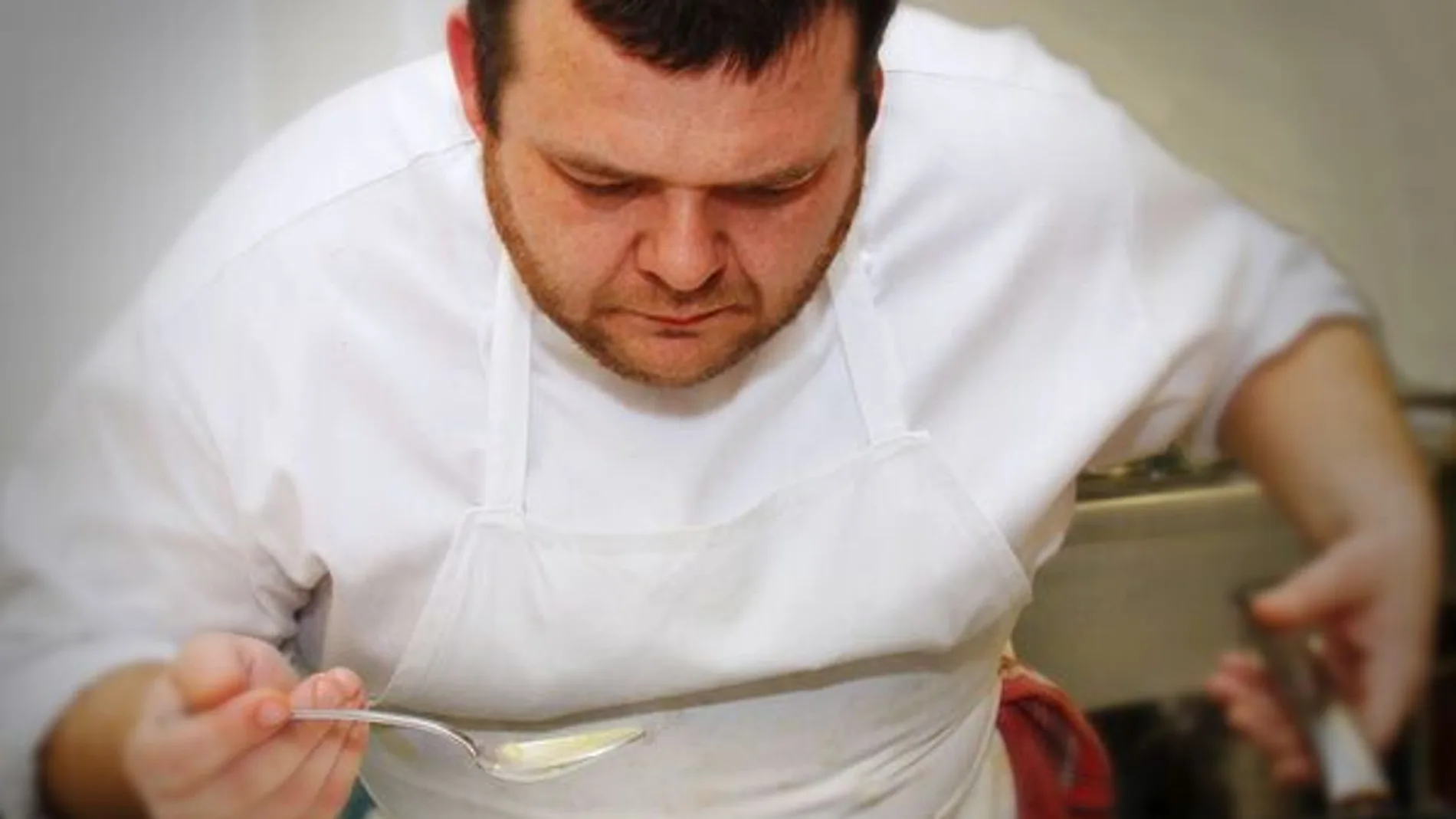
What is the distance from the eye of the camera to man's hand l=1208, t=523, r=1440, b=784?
674 millimetres

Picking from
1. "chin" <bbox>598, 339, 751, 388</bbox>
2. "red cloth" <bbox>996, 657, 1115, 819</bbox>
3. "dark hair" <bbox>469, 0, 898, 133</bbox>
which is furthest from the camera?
"red cloth" <bbox>996, 657, 1115, 819</bbox>

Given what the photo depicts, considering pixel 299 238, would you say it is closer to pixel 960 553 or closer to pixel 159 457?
pixel 159 457

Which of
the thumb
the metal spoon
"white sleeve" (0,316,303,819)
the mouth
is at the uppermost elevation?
the mouth

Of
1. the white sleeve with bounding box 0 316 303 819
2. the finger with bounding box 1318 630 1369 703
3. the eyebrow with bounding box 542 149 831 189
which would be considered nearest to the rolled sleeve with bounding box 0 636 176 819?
the white sleeve with bounding box 0 316 303 819

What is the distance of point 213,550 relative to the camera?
0.58m

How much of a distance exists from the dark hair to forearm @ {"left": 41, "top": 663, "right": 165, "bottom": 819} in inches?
9.7

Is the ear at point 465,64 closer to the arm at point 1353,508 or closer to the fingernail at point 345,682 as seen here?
the fingernail at point 345,682

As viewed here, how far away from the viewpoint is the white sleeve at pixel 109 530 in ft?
1.86

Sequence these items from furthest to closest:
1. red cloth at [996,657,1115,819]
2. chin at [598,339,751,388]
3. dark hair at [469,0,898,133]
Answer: red cloth at [996,657,1115,819] → chin at [598,339,751,388] → dark hair at [469,0,898,133]

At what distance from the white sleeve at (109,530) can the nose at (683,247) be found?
17 cm

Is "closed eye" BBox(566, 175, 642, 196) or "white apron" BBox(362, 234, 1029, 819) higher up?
"closed eye" BBox(566, 175, 642, 196)

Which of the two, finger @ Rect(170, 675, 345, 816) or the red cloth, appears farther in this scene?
the red cloth

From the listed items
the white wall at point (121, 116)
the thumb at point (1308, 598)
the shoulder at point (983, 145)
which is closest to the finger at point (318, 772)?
the white wall at point (121, 116)

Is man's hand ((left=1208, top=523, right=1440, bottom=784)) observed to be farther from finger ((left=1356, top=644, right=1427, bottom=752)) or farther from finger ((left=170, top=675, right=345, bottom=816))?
finger ((left=170, top=675, right=345, bottom=816))
